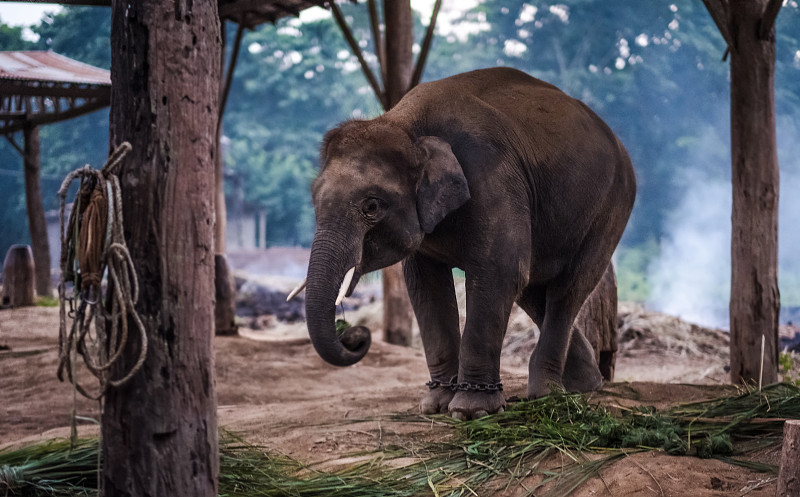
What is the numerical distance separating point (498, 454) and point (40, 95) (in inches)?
333

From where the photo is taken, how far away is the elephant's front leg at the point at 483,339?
488cm

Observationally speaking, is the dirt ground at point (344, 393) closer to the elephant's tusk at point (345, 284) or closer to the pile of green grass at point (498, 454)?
the pile of green grass at point (498, 454)

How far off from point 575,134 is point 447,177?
50.4 inches

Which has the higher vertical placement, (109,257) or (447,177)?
(447,177)

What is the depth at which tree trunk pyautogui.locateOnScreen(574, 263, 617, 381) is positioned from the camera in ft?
22.3

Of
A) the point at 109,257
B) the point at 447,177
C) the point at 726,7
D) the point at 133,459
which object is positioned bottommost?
the point at 133,459

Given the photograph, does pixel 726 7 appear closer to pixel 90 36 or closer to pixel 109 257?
pixel 109 257

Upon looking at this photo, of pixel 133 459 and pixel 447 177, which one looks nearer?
pixel 133 459

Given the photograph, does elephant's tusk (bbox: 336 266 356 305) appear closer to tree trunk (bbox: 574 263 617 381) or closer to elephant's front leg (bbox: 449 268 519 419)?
elephant's front leg (bbox: 449 268 519 419)

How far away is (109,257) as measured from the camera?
9.03 feet

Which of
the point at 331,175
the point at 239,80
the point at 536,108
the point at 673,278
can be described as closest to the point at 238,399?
the point at 331,175

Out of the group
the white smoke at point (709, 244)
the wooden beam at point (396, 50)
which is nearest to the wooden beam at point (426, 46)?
the wooden beam at point (396, 50)

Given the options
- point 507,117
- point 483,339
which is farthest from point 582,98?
point 483,339

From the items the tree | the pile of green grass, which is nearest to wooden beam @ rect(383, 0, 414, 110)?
the tree
